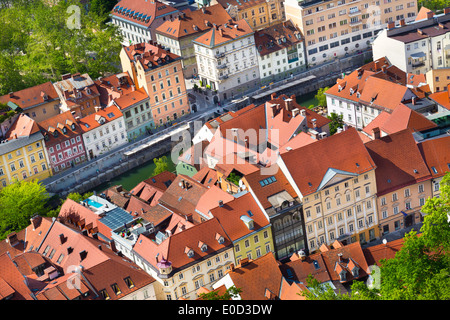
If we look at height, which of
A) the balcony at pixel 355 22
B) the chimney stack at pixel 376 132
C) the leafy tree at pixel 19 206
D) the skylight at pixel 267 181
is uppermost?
the skylight at pixel 267 181

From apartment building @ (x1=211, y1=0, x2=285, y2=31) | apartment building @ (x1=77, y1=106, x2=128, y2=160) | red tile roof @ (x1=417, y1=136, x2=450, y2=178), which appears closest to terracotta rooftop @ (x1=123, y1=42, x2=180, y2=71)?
apartment building @ (x1=77, y1=106, x2=128, y2=160)

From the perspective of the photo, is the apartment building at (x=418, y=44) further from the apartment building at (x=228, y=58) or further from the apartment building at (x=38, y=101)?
the apartment building at (x=38, y=101)

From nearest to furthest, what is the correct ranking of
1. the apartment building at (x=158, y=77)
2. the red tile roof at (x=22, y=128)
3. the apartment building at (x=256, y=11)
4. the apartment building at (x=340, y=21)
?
the red tile roof at (x=22, y=128) → the apartment building at (x=158, y=77) → the apartment building at (x=340, y=21) → the apartment building at (x=256, y=11)

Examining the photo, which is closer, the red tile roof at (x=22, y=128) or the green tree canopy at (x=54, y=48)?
the red tile roof at (x=22, y=128)

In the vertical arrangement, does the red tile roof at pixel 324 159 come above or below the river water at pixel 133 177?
above

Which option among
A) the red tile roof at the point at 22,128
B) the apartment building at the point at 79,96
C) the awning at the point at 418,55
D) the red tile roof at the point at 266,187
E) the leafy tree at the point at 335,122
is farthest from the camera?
the apartment building at the point at 79,96

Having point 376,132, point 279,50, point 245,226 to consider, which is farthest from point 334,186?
point 279,50

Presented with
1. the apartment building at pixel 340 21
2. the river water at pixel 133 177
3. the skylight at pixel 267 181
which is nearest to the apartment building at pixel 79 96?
the river water at pixel 133 177

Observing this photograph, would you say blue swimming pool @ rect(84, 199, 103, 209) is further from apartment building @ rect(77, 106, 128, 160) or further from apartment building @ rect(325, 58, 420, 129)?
apartment building @ rect(325, 58, 420, 129)

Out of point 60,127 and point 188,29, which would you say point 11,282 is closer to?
point 60,127
